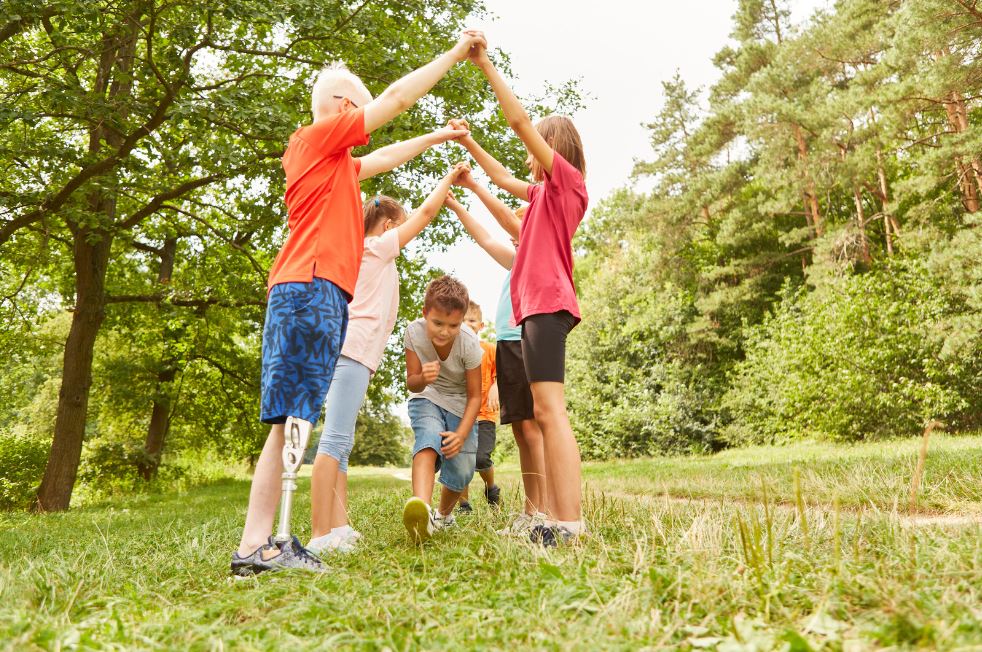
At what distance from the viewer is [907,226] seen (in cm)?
1842

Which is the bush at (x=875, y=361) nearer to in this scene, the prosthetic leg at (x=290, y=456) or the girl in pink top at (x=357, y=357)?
the girl in pink top at (x=357, y=357)

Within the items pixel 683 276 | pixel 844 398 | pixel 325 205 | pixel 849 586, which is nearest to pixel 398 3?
pixel 325 205

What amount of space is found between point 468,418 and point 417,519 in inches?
47.7

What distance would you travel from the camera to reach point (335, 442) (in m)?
3.43

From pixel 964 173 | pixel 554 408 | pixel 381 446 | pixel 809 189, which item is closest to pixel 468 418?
pixel 554 408

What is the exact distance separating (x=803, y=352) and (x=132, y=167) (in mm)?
16251

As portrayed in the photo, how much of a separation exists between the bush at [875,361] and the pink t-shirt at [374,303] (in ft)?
50.2

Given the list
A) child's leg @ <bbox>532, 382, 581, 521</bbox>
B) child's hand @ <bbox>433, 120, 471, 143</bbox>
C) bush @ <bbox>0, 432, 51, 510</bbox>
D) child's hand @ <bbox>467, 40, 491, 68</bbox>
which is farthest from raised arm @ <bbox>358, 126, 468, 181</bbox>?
bush @ <bbox>0, 432, 51, 510</bbox>

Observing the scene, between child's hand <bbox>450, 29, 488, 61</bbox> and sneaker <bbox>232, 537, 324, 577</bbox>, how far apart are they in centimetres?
234

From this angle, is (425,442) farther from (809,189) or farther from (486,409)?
(809,189)

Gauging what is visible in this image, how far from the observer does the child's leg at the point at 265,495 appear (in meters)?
2.77

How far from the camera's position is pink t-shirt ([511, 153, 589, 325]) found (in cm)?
332

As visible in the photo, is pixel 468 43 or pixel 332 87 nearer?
pixel 332 87

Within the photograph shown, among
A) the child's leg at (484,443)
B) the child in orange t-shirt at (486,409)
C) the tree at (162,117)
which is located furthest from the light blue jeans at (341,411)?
the tree at (162,117)
